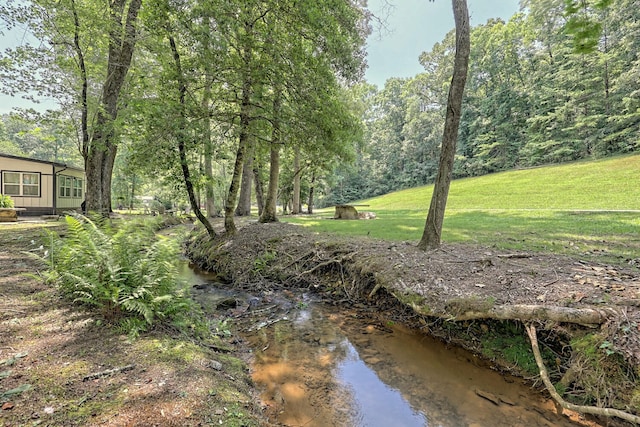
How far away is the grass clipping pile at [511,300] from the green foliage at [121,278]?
306cm

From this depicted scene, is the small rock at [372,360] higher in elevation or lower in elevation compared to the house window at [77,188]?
lower

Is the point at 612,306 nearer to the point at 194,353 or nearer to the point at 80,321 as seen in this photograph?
the point at 194,353

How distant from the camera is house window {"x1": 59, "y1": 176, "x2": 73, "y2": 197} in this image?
20159mm

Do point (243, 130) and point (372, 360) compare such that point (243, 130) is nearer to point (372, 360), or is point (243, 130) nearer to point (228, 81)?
point (228, 81)

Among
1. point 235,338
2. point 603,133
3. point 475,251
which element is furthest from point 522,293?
point 603,133

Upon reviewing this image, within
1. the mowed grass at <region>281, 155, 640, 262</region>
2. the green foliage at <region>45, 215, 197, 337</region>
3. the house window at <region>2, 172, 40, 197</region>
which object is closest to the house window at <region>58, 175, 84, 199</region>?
the house window at <region>2, 172, 40, 197</region>

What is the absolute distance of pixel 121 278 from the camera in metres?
3.47

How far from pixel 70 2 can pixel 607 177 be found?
1098 inches

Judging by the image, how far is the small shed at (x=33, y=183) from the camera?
57.9ft

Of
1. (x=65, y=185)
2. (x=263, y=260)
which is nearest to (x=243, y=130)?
(x=263, y=260)

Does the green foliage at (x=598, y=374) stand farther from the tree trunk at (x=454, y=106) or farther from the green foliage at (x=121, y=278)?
the green foliage at (x=121, y=278)

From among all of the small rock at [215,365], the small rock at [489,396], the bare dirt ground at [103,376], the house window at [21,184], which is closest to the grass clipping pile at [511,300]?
the small rock at [489,396]

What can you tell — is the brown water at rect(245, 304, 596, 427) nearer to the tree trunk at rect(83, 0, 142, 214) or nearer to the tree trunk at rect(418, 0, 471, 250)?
the tree trunk at rect(418, 0, 471, 250)

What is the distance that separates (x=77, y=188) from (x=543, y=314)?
28.7 meters
